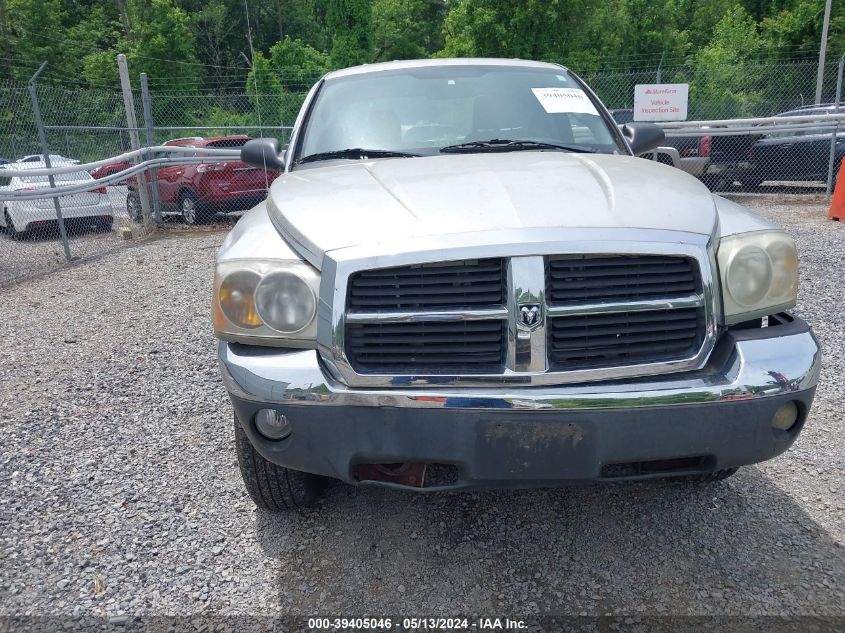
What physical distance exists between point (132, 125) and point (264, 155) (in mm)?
8881

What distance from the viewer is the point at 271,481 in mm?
2650

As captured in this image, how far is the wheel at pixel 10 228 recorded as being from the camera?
944 centimetres

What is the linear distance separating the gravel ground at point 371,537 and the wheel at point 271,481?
0.44 ft

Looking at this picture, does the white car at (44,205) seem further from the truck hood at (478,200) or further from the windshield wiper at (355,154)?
the truck hood at (478,200)

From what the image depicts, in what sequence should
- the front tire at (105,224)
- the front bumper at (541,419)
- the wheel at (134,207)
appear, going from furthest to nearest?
the wheel at (134,207) → the front tire at (105,224) → the front bumper at (541,419)

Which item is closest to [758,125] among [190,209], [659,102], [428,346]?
[659,102]

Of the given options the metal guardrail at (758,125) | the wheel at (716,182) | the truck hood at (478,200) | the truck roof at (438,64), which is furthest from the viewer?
the wheel at (716,182)

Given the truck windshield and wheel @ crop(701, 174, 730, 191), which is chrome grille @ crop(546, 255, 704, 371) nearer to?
the truck windshield

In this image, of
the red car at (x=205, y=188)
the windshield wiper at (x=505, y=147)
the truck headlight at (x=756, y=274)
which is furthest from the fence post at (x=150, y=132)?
the truck headlight at (x=756, y=274)

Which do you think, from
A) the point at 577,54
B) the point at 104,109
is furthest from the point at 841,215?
the point at 577,54

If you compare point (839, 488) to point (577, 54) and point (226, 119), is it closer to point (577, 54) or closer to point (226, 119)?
point (226, 119)

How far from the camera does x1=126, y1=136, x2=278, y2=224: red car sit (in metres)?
11.7

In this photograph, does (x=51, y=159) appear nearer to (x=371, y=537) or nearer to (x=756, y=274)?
(x=371, y=537)

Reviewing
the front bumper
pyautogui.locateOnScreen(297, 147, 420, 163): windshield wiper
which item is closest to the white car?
pyautogui.locateOnScreen(297, 147, 420, 163): windshield wiper
